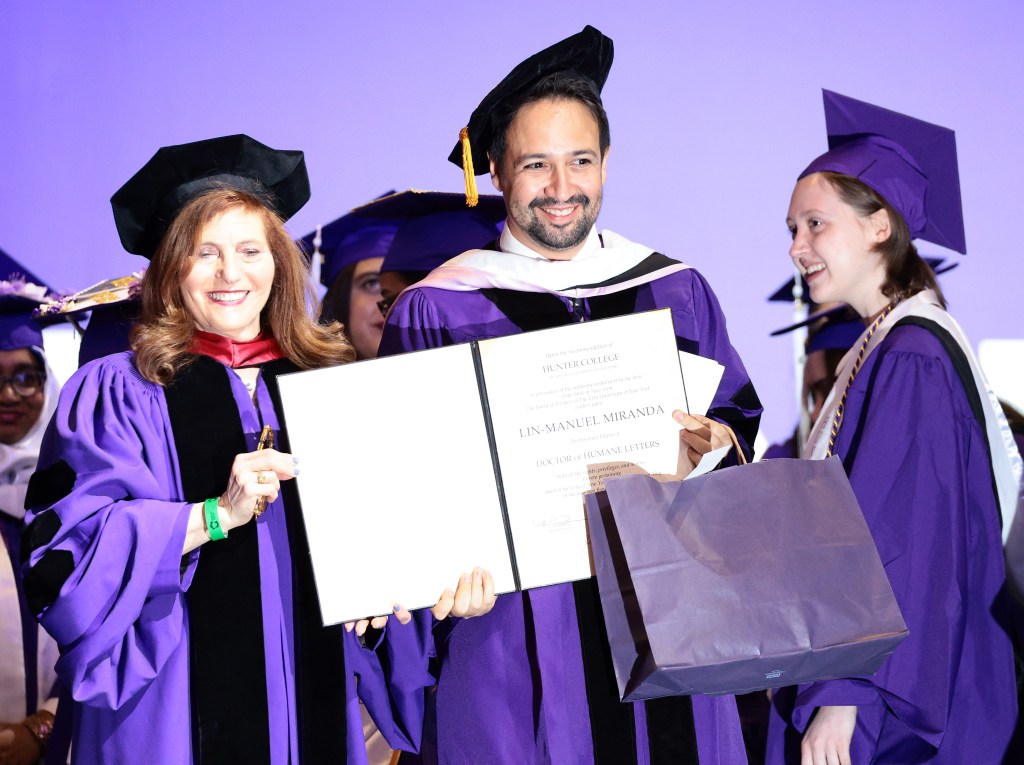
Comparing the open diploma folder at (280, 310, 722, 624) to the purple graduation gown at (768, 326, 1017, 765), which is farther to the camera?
the purple graduation gown at (768, 326, 1017, 765)

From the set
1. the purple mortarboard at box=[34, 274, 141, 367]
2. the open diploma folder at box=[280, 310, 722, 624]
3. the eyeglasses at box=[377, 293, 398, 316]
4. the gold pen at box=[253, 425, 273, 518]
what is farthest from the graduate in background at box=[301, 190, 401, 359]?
the open diploma folder at box=[280, 310, 722, 624]

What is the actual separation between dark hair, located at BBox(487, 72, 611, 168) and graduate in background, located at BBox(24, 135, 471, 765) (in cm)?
57

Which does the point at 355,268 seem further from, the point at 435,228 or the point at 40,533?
the point at 40,533

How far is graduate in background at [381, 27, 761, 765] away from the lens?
2.23 metres

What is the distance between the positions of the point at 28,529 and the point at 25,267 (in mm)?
2497

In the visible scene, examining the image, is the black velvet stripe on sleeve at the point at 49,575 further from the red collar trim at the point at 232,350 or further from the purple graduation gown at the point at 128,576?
the red collar trim at the point at 232,350

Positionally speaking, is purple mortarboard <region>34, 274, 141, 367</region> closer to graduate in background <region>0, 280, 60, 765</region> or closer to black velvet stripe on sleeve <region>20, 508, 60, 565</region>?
graduate in background <region>0, 280, 60, 765</region>

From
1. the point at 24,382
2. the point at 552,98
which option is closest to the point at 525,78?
the point at 552,98

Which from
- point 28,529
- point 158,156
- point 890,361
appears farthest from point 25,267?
point 890,361

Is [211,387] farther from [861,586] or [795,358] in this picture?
[795,358]

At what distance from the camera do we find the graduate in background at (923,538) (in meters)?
2.48

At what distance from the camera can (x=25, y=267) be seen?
13.8 ft

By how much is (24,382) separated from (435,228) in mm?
1758

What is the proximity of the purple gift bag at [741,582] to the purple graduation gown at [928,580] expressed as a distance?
1.84ft
